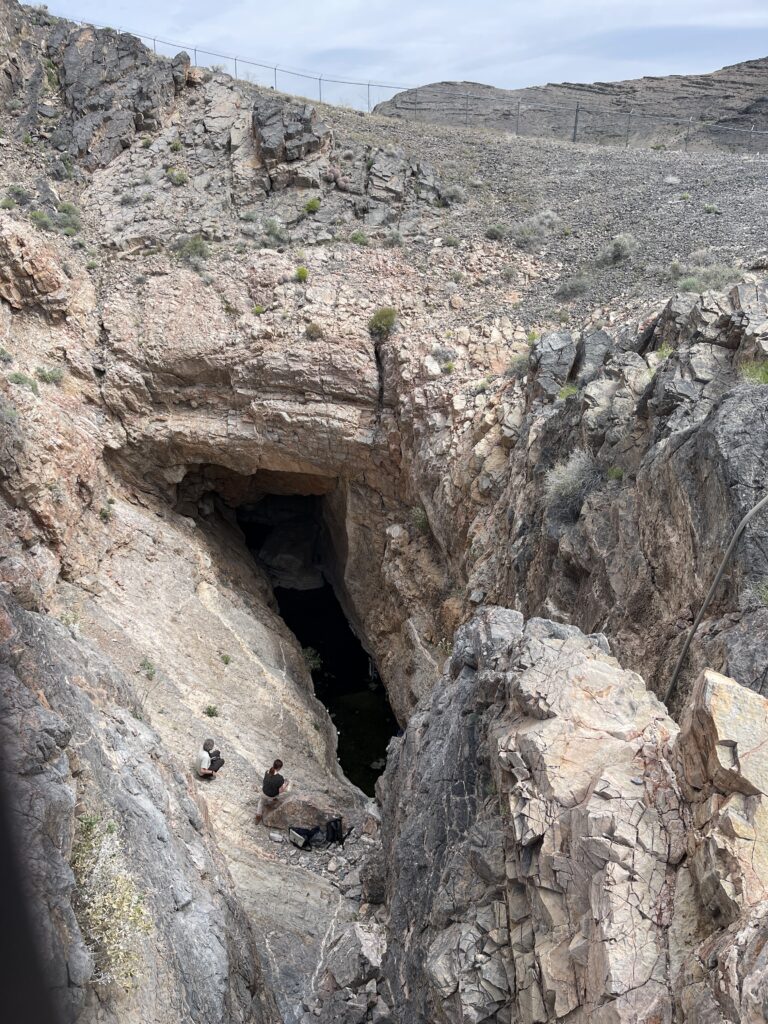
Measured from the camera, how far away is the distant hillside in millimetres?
31062

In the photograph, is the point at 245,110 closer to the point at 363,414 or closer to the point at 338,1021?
the point at 363,414

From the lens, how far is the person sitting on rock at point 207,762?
13970 millimetres

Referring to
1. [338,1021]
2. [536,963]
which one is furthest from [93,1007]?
[536,963]

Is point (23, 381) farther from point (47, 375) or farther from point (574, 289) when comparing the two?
point (574, 289)

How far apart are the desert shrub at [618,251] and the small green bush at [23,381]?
14322 mm

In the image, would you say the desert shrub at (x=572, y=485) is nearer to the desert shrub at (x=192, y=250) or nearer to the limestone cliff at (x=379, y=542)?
the limestone cliff at (x=379, y=542)

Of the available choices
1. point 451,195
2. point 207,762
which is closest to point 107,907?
point 207,762

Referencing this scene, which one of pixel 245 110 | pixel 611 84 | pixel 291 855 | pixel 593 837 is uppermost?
pixel 611 84

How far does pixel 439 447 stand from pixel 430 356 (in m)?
2.62

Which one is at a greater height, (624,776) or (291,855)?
(624,776)

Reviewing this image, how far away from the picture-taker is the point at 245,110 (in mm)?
24578

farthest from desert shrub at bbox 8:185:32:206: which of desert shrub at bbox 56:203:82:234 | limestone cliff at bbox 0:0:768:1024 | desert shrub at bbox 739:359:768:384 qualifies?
desert shrub at bbox 739:359:768:384

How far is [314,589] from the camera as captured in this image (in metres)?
25.5

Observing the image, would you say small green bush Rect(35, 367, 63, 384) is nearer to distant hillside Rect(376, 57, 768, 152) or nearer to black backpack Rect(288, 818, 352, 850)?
black backpack Rect(288, 818, 352, 850)
